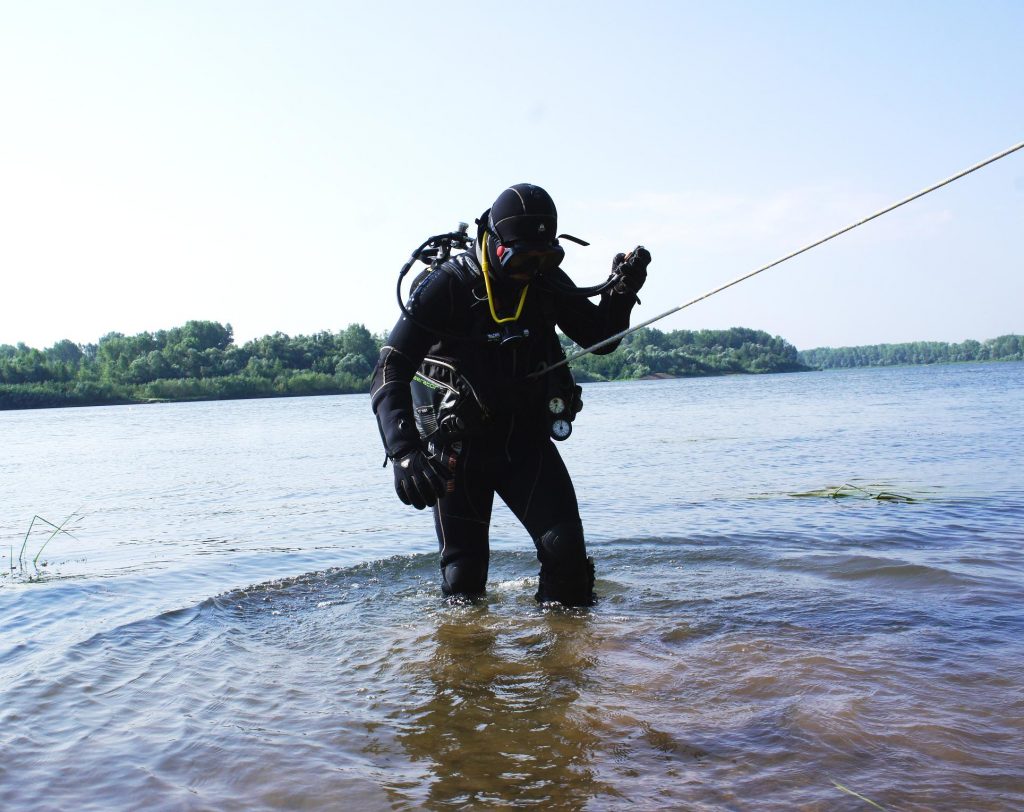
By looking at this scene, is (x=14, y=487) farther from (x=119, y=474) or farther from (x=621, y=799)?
(x=621, y=799)

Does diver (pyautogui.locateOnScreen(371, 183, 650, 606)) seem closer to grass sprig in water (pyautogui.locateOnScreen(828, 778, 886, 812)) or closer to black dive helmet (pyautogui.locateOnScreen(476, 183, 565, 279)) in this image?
black dive helmet (pyautogui.locateOnScreen(476, 183, 565, 279))

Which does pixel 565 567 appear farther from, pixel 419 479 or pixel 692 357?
A: pixel 692 357

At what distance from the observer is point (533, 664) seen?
4277 millimetres

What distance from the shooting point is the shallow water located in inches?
119

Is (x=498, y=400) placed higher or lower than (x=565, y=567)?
higher

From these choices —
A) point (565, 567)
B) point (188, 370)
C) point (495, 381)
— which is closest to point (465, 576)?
point (565, 567)

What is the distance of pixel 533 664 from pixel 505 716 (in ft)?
2.17

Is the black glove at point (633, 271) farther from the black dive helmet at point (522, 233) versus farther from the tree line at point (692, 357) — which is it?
the tree line at point (692, 357)

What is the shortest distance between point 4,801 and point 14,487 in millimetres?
13725

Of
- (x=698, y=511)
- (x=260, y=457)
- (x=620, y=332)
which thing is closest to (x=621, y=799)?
(x=620, y=332)

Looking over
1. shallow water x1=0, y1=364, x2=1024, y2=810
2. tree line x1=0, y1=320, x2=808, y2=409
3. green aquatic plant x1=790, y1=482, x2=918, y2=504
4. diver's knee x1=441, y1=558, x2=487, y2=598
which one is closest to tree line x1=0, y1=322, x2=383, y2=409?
tree line x1=0, y1=320, x2=808, y2=409

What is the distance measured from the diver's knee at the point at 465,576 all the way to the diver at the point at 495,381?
0.01 meters

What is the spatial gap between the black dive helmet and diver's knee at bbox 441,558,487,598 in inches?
63.2

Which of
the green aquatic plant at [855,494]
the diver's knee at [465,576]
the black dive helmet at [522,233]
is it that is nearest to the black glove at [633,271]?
the black dive helmet at [522,233]
